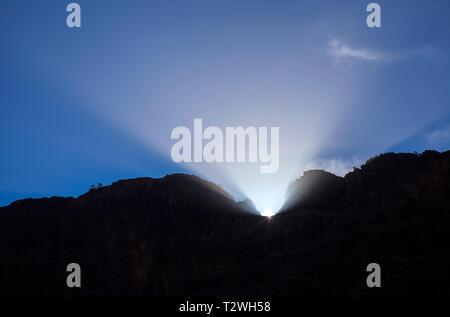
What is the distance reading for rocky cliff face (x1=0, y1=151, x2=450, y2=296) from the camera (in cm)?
5306

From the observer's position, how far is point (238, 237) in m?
67.7

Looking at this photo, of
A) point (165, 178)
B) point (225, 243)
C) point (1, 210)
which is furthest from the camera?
point (1, 210)

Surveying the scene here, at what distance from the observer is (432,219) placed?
5634 cm

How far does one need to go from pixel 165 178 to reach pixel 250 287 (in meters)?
36.6

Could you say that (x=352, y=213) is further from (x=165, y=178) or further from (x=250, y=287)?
(x=165, y=178)

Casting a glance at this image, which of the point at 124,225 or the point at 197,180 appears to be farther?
the point at 197,180

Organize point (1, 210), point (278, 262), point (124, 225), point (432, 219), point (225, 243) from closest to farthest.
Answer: point (432, 219)
point (278, 262)
point (225, 243)
point (124, 225)
point (1, 210)

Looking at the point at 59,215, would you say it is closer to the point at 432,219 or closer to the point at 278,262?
the point at 278,262

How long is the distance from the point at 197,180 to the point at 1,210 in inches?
2235

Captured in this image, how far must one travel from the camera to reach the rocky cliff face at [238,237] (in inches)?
2089

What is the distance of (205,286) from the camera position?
6334cm
